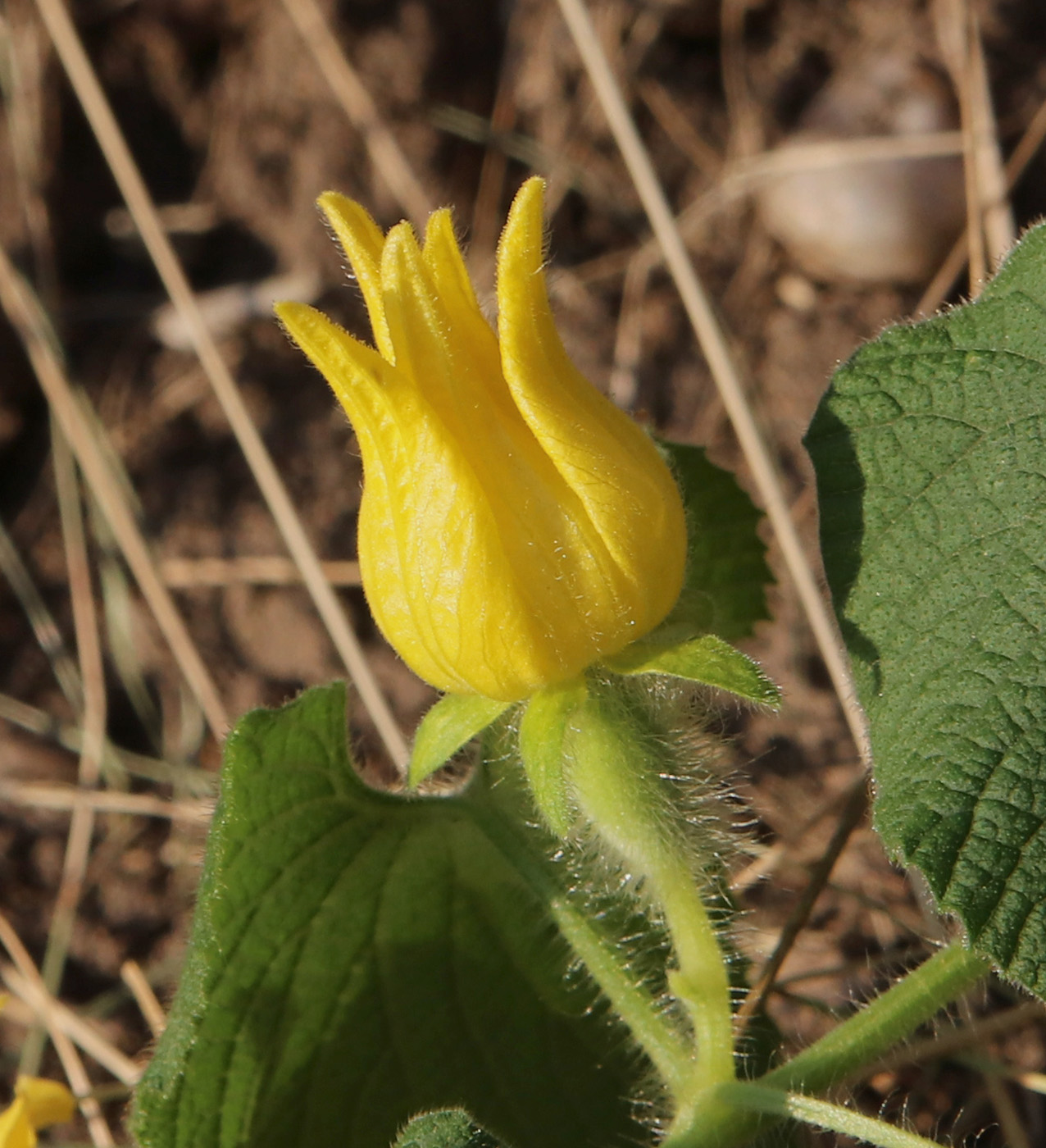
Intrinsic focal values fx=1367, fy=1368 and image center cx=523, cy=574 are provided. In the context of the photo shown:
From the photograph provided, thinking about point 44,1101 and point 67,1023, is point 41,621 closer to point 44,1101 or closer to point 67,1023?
point 67,1023

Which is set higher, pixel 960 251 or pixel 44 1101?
pixel 960 251

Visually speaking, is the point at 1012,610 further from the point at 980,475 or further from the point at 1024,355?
the point at 1024,355

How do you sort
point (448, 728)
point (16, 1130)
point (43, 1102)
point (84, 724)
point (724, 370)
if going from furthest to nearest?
point (84, 724) → point (724, 370) → point (43, 1102) → point (16, 1130) → point (448, 728)

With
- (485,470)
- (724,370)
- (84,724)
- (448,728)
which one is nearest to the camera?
(485,470)

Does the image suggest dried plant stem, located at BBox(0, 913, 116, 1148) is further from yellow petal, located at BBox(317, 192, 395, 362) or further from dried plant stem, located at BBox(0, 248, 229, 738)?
yellow petal, located at BBox(317, 192, 395, 362)

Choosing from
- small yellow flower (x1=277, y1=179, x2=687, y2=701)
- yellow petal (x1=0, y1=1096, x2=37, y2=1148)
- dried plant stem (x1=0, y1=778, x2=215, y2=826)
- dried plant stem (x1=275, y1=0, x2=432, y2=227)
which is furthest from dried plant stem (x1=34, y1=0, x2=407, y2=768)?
small yellow flower (x1=277, y1=179, x2=687, y2=701)

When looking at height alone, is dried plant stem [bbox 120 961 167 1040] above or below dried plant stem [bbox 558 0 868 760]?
below

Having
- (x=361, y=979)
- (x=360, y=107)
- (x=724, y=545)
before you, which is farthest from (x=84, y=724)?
(x=724, y=545)

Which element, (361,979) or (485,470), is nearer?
(485,470)
